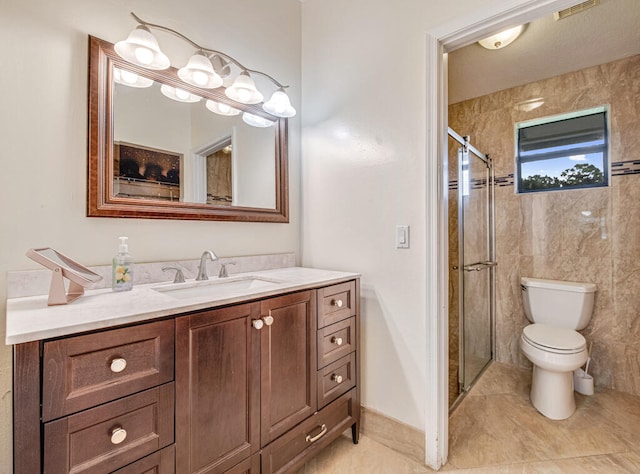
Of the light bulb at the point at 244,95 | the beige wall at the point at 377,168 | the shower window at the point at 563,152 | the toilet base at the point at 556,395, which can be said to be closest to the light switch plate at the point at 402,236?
the beige wall at the point at 377,168

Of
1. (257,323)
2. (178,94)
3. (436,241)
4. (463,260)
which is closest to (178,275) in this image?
(257,323)

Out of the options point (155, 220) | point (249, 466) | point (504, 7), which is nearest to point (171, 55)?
point (155, 220)

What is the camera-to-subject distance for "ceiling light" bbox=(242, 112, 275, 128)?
1.75 meters

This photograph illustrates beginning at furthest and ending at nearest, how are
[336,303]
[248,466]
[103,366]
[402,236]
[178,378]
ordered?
1. [402,236]
2. [336,303]
3. [248,466]
4. [178,378]
5. [103,366]

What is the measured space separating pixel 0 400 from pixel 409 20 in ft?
7.50

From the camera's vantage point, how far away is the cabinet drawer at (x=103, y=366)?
718mm

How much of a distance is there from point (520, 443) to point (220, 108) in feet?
7.83

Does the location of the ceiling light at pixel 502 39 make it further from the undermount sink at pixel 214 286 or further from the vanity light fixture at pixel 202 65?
the undermount sink at pixel 214 286

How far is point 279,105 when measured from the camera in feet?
5.65

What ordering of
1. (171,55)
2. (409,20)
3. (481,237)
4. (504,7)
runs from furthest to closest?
(481,237) → (409,20) → (171,55) → (504,7)

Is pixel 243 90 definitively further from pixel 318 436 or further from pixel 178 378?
pixel 318 436

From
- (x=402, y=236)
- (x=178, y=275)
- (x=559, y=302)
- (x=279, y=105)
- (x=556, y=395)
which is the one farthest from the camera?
(x=559, y=302)

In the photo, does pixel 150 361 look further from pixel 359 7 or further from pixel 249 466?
pixel 359 7

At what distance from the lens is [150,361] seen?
0.86 m
